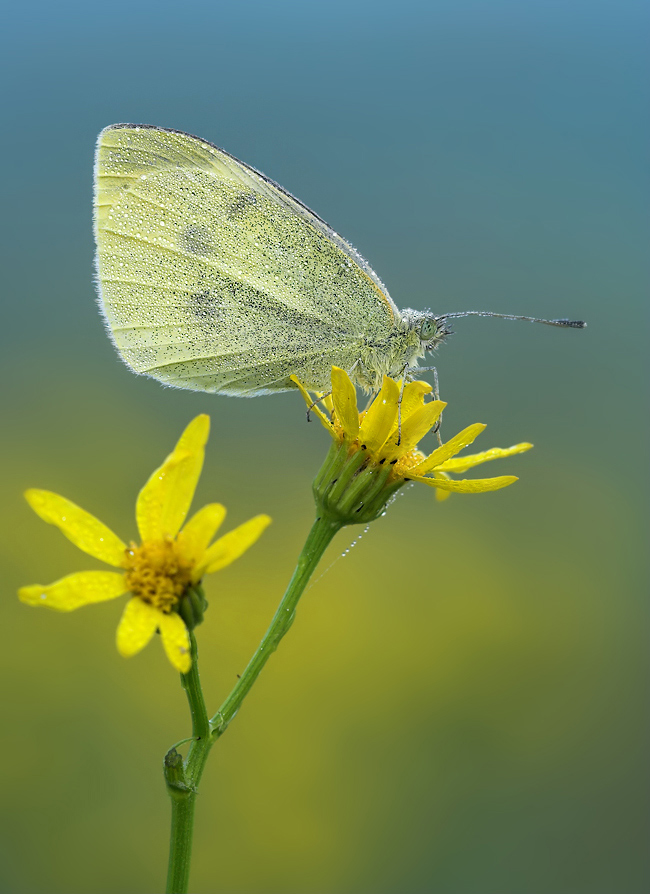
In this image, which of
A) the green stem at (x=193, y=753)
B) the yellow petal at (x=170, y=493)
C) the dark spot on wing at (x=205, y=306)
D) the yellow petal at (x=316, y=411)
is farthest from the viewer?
the dark spot on wing at (x=205, y=306)

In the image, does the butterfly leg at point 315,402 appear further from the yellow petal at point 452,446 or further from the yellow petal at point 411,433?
the yellow petal at point 452,446

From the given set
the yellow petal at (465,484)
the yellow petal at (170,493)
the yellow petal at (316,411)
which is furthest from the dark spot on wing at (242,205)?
the yellow petal at (170,493)

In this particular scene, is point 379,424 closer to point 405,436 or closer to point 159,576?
point 405,436

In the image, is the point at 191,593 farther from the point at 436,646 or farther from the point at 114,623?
the point at 436,646

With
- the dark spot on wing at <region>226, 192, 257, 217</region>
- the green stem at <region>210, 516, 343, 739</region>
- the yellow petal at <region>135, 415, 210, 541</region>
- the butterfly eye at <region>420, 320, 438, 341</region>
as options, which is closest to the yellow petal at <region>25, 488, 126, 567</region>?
the yellow petal at <region>135, 415, 210, 541</region>

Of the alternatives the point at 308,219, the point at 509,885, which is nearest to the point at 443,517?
the point at 509,885

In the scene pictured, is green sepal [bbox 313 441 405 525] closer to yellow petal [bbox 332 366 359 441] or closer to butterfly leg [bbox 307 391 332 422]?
yellow petal [bbox 332 366 359 441]
